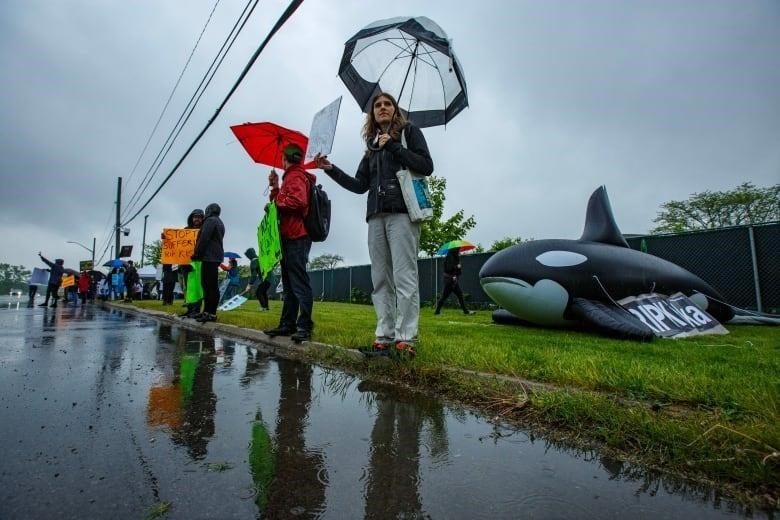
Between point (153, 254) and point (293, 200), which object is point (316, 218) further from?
point (153, 254)

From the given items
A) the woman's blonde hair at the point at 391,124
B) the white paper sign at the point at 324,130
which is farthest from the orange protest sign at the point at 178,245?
the woman's blonde hair at the point at 391,124

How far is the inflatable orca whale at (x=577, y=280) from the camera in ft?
19.8

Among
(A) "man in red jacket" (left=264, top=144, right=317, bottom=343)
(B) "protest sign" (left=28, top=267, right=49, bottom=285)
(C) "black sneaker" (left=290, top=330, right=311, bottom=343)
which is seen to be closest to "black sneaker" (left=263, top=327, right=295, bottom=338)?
(A) "man in red jacket" (left=264, top=144, right=317, bottom=343)

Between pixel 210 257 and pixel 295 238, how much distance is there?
115 inches

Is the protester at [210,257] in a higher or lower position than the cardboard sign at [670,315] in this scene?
higher

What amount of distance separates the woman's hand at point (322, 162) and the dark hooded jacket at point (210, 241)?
13.5ft

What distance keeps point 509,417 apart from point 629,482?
739mm

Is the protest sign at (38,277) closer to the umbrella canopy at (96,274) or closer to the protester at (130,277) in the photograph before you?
the umbrella canopy at (96,274)

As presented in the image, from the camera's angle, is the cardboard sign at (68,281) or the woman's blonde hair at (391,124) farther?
the cardboard sign at (68,281)

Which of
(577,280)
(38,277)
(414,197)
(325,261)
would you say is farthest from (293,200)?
(325,261)

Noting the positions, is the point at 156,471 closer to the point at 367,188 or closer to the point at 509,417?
the point at 509,417

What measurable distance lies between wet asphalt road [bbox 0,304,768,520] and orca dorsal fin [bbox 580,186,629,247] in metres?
5.59

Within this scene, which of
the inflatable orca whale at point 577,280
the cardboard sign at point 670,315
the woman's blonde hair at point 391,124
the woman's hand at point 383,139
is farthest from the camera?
the inflatable orca whale at point 577,280

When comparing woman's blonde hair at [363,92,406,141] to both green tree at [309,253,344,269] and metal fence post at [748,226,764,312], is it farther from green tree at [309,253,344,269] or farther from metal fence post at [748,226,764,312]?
green tree at [309,253,344,269]
